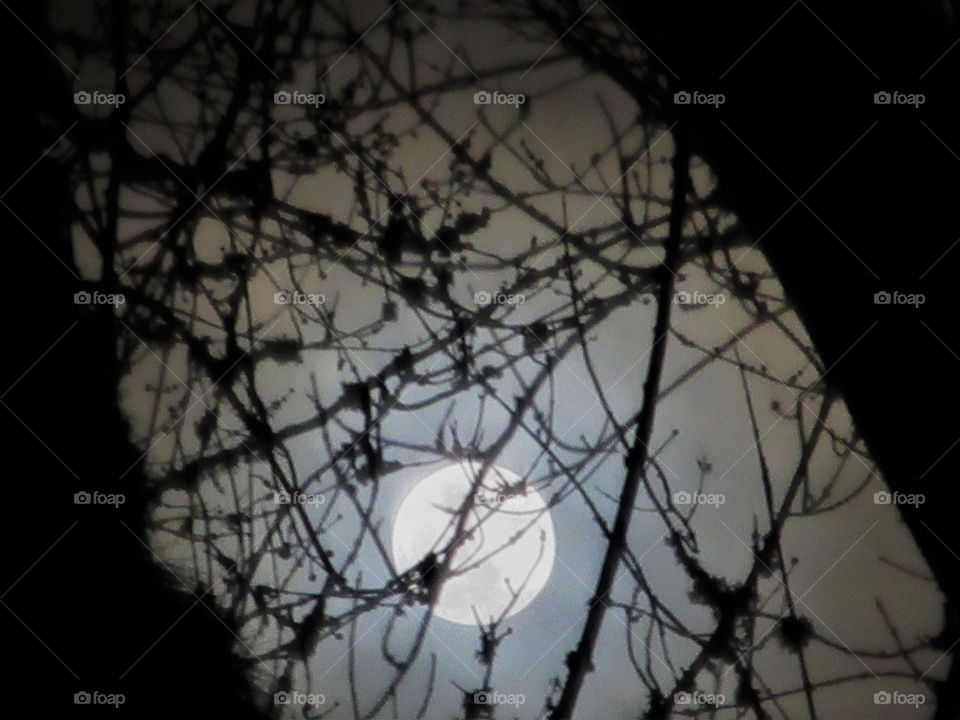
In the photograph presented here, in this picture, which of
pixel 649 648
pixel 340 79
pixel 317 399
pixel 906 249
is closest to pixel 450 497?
pixel 317 399

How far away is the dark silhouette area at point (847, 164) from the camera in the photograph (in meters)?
1.17

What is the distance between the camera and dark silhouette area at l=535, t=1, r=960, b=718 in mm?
1175

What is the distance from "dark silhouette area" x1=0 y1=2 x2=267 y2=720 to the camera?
3.72ft

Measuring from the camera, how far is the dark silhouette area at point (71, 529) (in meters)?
1.13

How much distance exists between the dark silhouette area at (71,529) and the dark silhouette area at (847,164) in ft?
2.36

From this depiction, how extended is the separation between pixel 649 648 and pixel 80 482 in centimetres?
75

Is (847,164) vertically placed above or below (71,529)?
above

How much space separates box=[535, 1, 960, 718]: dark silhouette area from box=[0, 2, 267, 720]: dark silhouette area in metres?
0.72

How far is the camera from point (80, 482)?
1.15 m

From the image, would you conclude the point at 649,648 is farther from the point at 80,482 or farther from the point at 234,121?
the point at 234,121

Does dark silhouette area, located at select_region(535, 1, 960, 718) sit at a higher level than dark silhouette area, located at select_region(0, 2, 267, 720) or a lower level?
higher

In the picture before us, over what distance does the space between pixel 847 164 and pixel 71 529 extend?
1.09 m

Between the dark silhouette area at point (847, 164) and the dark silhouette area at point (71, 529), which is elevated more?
the dark silhouette area at point (847, 164)

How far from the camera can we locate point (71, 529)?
1148 mm
